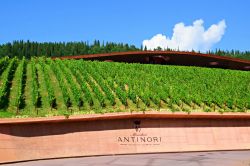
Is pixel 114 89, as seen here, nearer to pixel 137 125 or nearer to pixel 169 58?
pixel 137 125

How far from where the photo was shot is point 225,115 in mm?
18844

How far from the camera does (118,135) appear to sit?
1661 centimetres

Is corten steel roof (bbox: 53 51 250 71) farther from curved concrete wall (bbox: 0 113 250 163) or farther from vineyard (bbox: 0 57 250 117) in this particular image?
curved concrete wall (bbox: 0 113 250 163)

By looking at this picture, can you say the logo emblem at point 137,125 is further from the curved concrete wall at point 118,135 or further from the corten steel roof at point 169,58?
the corten steel roof at point 169,58

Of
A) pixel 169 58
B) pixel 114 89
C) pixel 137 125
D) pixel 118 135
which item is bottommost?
pixel 118 135

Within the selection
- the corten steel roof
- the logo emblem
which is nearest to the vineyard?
the logo emblem

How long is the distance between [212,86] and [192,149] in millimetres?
11180

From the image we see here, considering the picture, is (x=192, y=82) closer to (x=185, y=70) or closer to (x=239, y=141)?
(x=185, y=70)

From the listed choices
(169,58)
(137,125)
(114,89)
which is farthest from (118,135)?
(169,58)

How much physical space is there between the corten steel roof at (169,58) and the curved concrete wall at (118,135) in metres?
17.5

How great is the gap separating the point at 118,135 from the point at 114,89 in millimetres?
7263

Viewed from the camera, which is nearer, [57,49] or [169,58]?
[169,58]

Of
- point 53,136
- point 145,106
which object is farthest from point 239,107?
point 53,136

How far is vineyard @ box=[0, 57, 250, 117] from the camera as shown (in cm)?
1906
